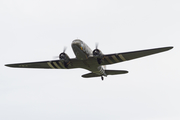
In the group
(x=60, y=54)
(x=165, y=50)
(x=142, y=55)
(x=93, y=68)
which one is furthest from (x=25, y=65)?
(x=165, y=50)

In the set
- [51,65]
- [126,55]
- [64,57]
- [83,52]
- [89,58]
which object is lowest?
[51,65]

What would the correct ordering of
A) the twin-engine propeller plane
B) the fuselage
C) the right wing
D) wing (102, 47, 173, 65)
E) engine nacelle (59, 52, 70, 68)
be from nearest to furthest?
the fuselage → wing (102, 47, 173, 65) → the twin-engine propeller plane → engine nacelle (59, 52, 70, 68) → the right wing

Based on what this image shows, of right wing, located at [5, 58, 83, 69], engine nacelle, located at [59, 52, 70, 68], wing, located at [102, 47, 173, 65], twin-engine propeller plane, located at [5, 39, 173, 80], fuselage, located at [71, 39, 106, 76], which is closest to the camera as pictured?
fuselage, located at [71, 39, 106, 76]

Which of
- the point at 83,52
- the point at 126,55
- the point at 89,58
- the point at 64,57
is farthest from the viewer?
the point at 64,57

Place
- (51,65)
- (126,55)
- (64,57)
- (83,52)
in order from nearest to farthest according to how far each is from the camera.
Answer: (83,52) → (126,55) → (64,57) → (51,65)

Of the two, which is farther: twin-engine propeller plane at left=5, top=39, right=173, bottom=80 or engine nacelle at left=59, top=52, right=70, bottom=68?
engine nacelle at left=59, top=52, right=70, bottom=68

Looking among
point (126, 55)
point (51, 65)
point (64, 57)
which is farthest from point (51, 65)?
point (126, 55)

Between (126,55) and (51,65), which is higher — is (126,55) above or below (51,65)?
above

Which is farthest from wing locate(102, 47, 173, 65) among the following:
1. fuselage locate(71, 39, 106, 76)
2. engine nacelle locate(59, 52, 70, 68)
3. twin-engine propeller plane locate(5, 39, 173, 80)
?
Answer: engine nacelle locate(59, 52, 70, 68)

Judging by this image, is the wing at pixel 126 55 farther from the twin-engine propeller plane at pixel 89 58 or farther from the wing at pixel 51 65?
the wing at pixel 51 65

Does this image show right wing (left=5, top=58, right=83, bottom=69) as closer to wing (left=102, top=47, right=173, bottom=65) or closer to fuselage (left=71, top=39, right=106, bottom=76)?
fuselage (left=71, top=39, right=106, bottom=76)

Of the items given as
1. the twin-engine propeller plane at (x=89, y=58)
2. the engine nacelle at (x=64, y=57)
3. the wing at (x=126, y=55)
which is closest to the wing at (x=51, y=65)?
the twin-engine propeller plane at (x=89, y=58)

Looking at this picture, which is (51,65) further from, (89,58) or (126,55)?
(126,55)

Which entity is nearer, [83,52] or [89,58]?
[83,52]
